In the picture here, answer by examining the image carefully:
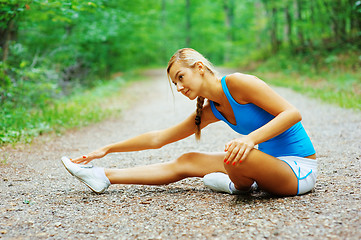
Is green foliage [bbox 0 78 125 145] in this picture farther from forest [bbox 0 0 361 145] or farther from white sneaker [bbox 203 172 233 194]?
white sneaker [bbox 203 172 233 194]

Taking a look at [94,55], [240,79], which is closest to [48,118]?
[240,79]

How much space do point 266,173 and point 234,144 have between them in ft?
1.17

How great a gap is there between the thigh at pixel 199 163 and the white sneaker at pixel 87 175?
63 cm

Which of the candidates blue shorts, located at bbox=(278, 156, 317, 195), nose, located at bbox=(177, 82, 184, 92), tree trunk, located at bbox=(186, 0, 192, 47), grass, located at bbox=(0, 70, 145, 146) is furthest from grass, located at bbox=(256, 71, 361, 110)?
tree trunk, located at bbox=(186, 0, 192, 47)

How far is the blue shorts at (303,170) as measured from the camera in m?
2.50

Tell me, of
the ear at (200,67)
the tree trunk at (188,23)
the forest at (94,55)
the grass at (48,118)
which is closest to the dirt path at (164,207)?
the grass at (48,118)

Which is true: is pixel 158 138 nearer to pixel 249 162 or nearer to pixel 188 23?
pixel 249 162

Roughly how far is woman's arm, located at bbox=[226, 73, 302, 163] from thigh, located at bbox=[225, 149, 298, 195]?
0.35ft

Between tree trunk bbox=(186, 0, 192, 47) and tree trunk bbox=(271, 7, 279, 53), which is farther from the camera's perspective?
tree trunk bbox=(186, 0, 192, 47)

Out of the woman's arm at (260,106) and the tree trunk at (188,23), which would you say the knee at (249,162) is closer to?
the woman's arm at (260,106)

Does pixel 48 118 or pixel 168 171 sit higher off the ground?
pixel 168 171

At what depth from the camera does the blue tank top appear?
2.50 meters

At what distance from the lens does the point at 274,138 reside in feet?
8.48

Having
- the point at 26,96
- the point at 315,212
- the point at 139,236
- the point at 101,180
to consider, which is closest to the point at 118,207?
the point at 101,180
